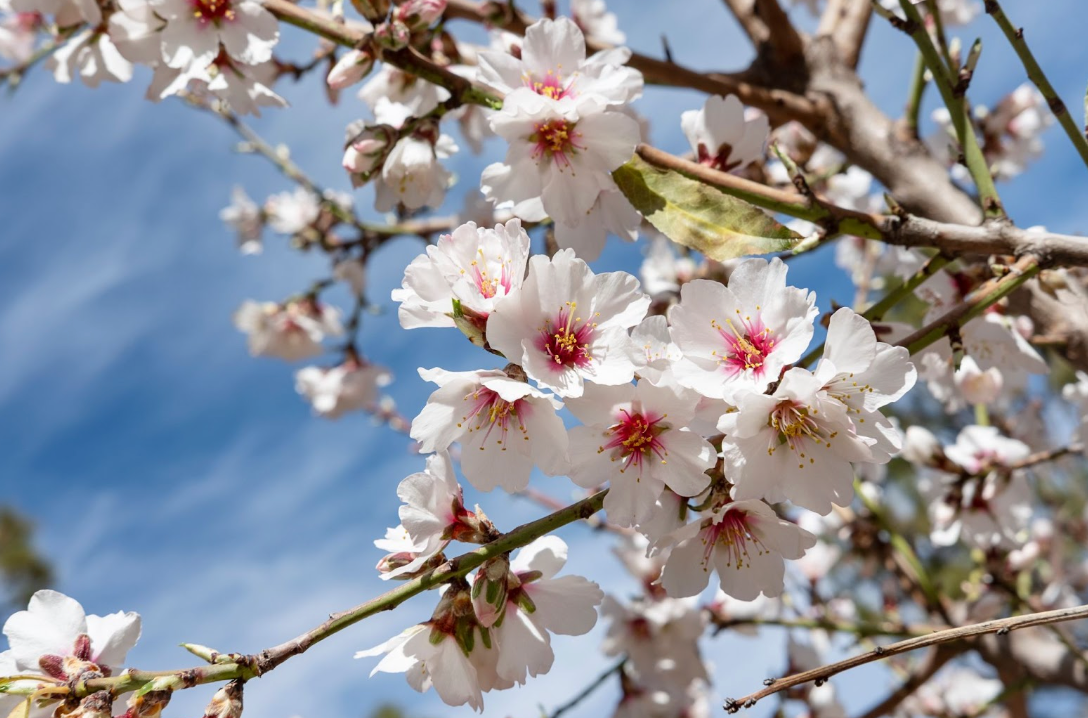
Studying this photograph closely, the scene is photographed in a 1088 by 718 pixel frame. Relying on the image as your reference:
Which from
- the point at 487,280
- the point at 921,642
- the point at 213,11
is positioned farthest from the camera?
the point at 213,11

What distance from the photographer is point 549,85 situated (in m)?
1.09

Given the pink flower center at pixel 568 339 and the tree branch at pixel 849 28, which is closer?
the pink flower center at pixel 568 339

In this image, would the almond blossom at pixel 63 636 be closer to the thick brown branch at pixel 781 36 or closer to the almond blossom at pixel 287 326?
the thick brown branch at pixel 781 36

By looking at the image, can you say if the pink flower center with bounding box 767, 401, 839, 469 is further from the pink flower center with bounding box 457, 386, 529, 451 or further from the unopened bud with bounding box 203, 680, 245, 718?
the unopened bud with bounding box 203, 680, 245, 718

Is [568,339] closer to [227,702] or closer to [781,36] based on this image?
[227,702]

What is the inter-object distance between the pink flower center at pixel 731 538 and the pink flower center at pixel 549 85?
582 mm

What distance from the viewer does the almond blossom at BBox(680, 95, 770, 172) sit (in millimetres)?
1247

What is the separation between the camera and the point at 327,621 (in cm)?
78

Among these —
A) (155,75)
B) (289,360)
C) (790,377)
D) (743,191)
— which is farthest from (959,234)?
(289,360)

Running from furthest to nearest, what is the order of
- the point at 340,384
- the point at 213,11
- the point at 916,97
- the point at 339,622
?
the point at 340,384 → the point at 916,97 → the point at 213,11 → the point at 339,622

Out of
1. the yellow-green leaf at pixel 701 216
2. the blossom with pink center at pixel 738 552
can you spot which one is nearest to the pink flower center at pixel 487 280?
the yellow-green leaf at pixel 701 216

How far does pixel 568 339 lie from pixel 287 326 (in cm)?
206

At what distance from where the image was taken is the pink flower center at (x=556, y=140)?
1.03 metres

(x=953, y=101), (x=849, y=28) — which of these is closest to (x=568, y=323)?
(x=953, y=101)
